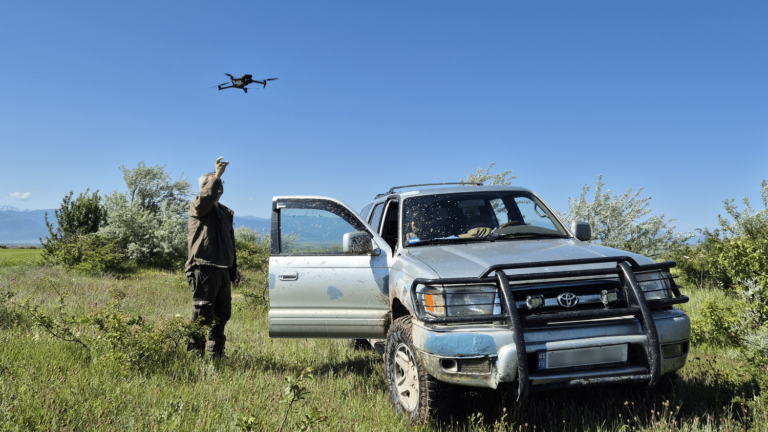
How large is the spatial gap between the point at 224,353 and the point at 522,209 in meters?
3.52

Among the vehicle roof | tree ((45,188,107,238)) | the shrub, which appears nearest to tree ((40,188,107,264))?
tree ((45,188,107,238))

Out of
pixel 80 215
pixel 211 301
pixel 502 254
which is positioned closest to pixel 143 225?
pixel 80 215

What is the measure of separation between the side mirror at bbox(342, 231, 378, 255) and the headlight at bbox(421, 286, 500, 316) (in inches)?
48.5

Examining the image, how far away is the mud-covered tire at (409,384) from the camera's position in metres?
3.27

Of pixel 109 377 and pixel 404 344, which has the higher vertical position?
pixel 404 344

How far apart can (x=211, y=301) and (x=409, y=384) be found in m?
2.48

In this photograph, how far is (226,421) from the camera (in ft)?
11.3

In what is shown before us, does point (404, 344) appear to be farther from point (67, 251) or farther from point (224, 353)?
point (67, 251)

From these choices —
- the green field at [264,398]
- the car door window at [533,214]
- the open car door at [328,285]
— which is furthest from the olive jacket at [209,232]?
the car door window at [533,214]

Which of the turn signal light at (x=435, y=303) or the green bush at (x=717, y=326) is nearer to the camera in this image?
the turn signal light at (x=435, y=303)

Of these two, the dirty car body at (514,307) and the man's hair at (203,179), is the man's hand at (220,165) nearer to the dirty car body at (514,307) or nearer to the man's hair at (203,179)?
the man's hair at (203,179)

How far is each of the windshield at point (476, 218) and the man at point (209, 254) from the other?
1901 mm

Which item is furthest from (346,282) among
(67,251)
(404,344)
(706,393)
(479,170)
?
(67,251)

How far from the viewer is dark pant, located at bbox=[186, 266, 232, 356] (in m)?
4.98
